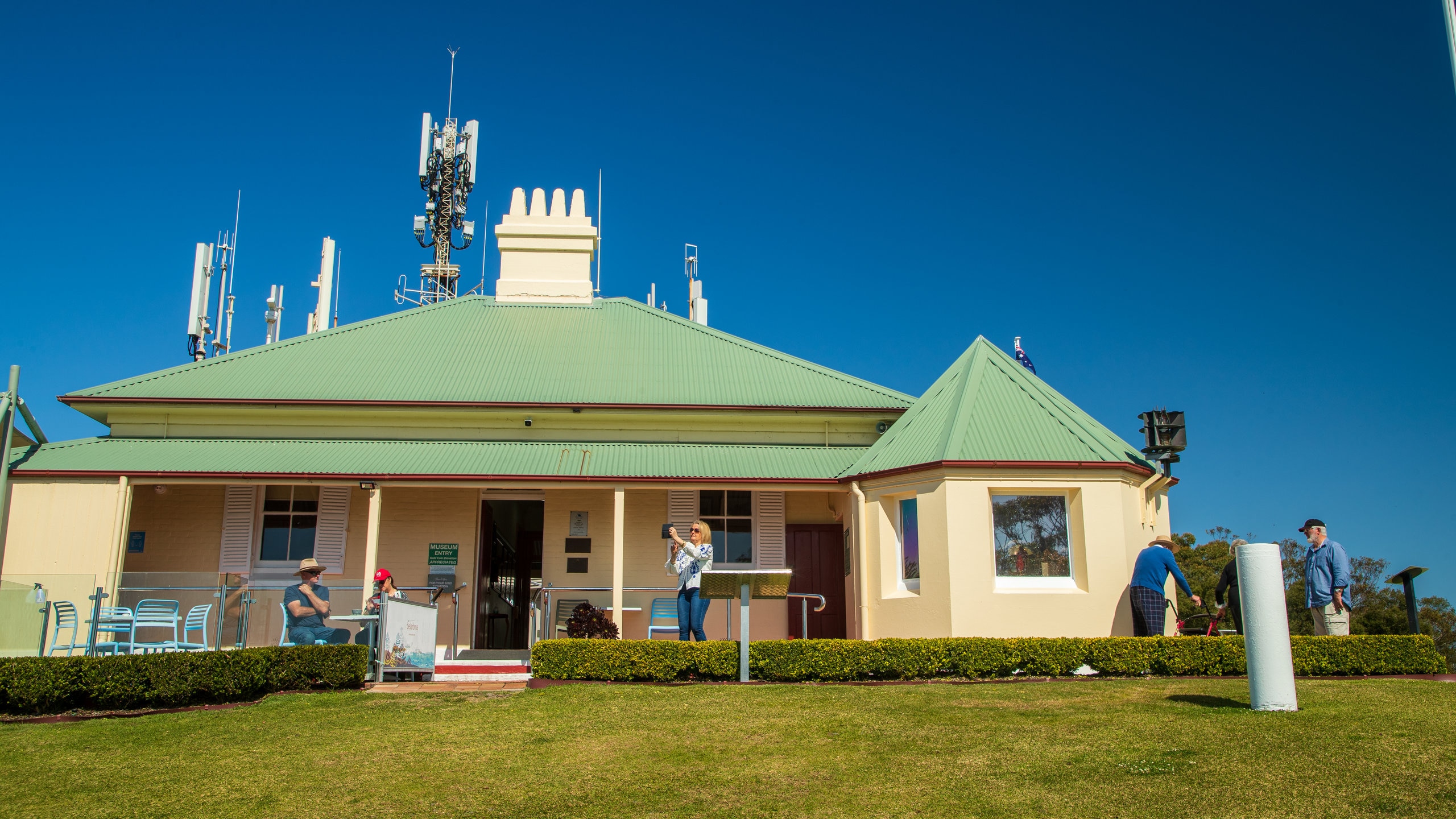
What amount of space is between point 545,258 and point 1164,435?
1310 cm

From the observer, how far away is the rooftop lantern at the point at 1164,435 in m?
16.2

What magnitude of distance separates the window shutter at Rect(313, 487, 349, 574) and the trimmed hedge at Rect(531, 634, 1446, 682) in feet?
22.5

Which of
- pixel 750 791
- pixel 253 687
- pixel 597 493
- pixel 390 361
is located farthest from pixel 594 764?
pixel 390 361

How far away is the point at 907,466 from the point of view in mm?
15102

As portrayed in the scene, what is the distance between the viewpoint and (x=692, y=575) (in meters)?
12.4

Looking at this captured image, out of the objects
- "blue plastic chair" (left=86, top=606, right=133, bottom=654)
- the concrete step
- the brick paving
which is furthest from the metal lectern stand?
"blue plastic chair" (left=86, top=606, right=133, bottom=654)

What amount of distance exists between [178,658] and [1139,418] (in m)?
13.7

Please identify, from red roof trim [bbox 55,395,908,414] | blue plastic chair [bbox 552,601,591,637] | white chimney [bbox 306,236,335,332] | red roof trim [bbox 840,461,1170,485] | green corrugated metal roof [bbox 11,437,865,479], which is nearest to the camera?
red roof trim [bbox 840,461,1170,485]

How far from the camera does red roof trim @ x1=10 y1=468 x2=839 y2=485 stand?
16.1 m

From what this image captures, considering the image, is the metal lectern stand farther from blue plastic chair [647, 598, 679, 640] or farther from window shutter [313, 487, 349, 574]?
window shutter [313, 487, 349, 574]

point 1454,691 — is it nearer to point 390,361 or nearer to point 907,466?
point 907,466

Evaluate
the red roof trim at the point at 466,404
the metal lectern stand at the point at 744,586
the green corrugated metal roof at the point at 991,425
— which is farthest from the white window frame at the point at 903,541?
the metal lectern stand at the point at 744,586

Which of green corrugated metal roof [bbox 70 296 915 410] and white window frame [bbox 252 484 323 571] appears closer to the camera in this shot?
white window frame [bbox 252 484 323 571]

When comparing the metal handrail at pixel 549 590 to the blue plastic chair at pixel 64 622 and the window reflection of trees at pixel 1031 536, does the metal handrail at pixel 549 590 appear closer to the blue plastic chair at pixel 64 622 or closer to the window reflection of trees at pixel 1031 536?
the window reflection of trees at pixel 1031 536
